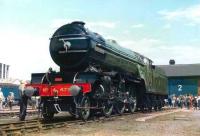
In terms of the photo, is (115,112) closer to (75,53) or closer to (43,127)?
(75,53)

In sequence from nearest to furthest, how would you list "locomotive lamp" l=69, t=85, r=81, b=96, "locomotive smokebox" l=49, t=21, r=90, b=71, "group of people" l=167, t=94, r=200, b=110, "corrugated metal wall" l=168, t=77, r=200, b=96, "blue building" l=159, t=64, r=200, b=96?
1. "locomotive lamp" l=69, t=85, r=81, b=96
2. "locomotive smokebox" l=49, t=21, r=90, b=71
3. "group of people" l=167, t=94, r=200, b=110
4. "corrugated metal wall" l=168, t=77, r=200, b=96
5. "blue building" l=159, t=64, r=200, b=96

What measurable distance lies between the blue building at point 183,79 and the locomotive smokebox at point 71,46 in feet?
155

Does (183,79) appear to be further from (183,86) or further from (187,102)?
(187,102)

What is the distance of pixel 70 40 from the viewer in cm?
1748

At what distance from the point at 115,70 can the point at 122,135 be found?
9.14 metres

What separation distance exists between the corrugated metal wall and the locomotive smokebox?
47.2m

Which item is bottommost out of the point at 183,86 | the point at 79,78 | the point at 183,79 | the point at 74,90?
the point at 74,90

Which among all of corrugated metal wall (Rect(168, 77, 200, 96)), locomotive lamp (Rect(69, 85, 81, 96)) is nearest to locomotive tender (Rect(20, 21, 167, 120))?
locomotive lamp (Rect(69, 85, 81, 96))

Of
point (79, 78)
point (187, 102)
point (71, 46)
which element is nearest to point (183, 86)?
point (187, 102)

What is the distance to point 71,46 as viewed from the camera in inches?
685

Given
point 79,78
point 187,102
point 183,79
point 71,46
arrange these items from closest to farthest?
1. point 79,78
2. point 71,46
3. point 187,102
4. point 183,79

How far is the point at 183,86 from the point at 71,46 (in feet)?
160

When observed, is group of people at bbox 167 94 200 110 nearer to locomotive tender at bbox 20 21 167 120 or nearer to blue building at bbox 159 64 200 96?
blue building at bbox 159 64 200 96

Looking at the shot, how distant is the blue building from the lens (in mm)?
63344
